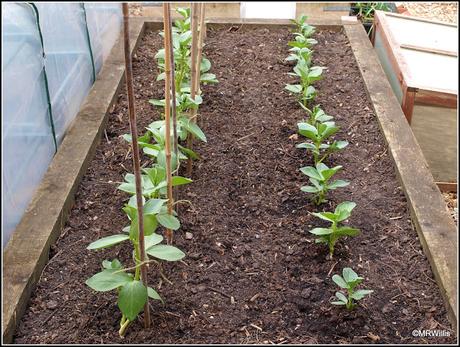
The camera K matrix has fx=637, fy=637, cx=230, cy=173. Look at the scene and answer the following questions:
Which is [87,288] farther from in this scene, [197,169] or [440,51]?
[440,51]

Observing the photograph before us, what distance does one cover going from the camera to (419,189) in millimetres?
2572

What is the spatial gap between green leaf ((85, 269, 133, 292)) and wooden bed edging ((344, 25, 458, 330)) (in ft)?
3.32

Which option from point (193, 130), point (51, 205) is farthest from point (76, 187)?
point (193, 130)

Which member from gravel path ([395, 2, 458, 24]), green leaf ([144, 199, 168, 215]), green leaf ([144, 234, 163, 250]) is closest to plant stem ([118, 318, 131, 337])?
green leaf ([144, 234, 163, 250])

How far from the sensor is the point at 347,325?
1956mm

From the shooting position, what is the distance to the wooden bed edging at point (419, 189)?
2.13m

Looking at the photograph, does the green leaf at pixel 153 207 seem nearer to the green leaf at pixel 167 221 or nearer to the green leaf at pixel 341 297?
the green leaf at pixel 167 221

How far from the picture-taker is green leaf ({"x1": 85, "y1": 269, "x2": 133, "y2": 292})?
1778mm

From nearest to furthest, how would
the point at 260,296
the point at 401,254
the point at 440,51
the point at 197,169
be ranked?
the point at 260,296, the point at 401,254, the point at 197,169, the point at 440,51

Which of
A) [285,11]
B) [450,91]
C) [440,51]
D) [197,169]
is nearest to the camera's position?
[197,169]

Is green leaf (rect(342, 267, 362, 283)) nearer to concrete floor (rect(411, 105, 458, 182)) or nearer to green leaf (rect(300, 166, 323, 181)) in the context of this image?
green leaf (rect(300, 166, 323, 181))

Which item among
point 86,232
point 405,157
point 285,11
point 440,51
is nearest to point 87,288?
point 86,232

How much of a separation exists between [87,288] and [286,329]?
0.67 metres

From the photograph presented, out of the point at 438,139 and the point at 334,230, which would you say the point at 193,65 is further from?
the point at 438,139
